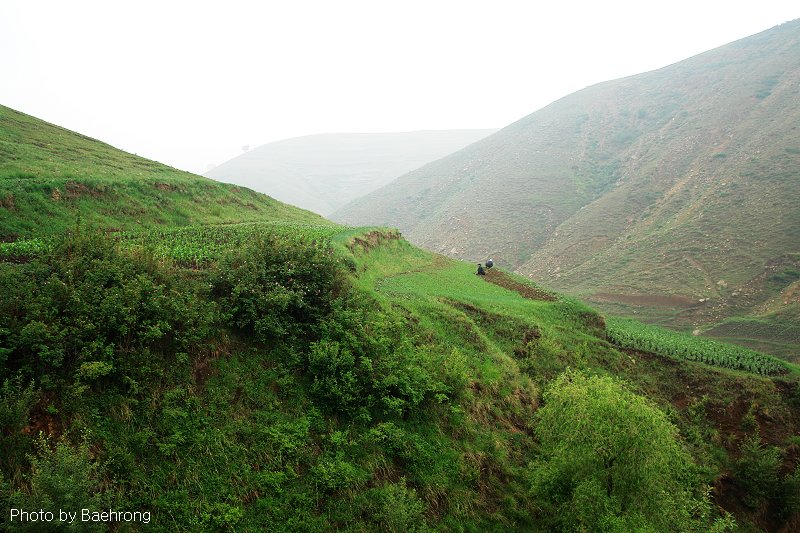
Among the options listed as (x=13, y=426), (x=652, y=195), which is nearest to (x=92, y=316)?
(x=13, y=426)

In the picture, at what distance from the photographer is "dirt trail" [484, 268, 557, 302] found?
1169 inches

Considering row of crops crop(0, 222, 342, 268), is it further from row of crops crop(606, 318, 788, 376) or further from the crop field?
row of crops crop(606, 318, 788, 376)

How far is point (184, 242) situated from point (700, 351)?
2939 centimetres

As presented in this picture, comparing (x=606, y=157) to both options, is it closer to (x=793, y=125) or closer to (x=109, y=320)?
(x=793, y=125)

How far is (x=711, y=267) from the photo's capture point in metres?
45.5

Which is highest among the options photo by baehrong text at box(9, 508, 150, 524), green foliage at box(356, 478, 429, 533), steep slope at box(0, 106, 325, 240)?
steep slope at box(0, 106, 325, 240)

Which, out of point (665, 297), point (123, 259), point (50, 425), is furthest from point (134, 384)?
point (665, 297)

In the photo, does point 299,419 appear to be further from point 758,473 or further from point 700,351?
point 700,351

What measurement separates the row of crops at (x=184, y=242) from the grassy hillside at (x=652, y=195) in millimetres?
38951

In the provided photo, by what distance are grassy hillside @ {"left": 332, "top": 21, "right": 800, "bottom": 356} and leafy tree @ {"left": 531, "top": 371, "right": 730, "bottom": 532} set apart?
28642 mm

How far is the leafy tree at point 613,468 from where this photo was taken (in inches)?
437

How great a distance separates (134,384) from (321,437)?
15.9ft

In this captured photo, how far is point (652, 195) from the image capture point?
67875mm

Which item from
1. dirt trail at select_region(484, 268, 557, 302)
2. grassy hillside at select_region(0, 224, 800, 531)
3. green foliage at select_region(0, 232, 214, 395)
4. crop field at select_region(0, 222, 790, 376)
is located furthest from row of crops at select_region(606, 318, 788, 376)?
green foliage at select_region(0, 232, 214, 395)
